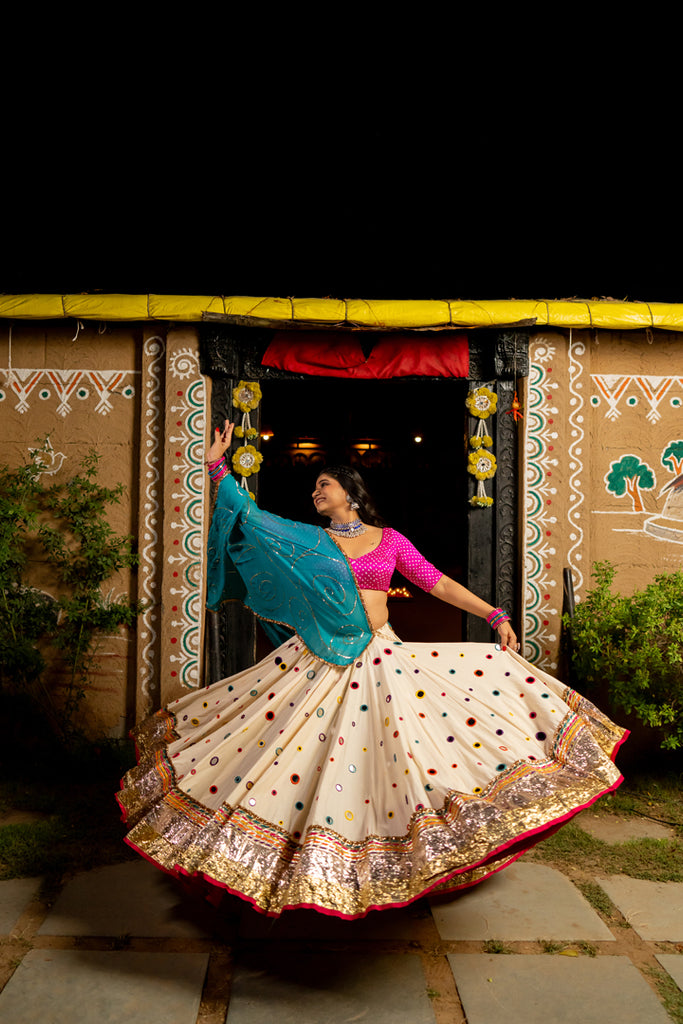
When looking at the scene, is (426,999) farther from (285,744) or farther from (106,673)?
(106,673)

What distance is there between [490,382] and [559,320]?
57 centimetres

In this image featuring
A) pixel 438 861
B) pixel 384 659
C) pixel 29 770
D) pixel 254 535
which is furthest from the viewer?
pixel 29 770

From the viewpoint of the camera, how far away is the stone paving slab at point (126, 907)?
2889 millimetres

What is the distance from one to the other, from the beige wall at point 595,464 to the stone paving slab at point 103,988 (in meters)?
2.82

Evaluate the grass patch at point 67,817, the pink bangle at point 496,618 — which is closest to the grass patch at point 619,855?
the pink bangle at point 496,618

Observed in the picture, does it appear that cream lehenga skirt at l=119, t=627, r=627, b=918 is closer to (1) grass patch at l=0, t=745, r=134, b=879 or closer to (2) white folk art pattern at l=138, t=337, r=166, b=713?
(1) grass patch at l=0, t=745, r=134, b=879

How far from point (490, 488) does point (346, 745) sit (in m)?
2.44

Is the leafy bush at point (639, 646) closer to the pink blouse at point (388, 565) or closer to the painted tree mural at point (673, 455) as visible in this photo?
the painted tree mural at point (673, 455)

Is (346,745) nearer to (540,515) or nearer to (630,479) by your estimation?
(540,515)

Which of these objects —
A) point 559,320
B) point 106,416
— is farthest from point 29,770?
point 559,320

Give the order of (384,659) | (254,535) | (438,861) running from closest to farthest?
1. (438,861)
2. (384,659)
3. (254,535)

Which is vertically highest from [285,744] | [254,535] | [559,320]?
[559,320]

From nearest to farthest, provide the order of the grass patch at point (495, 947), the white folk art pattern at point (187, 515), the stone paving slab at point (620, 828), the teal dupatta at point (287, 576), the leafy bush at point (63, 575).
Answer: the grass patch at point (495, 947)
the teal dupatta at point (287, 576)
the stone paving slab at point (620, 828)
the leafy bush at point (63, 575)
the white folk art pattern at point (187, 515)

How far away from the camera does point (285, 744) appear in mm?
2789
